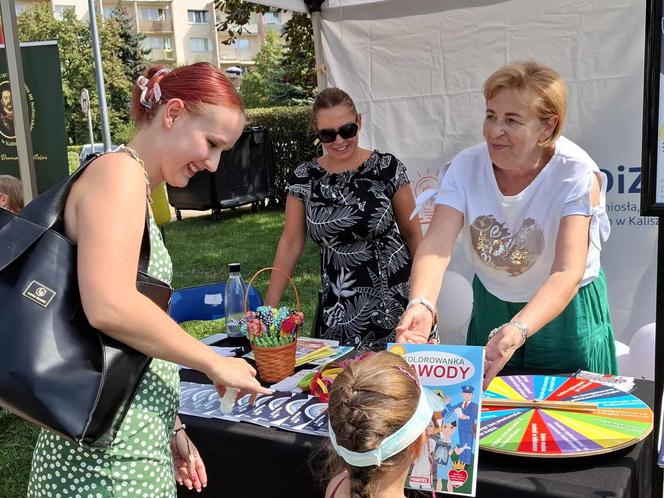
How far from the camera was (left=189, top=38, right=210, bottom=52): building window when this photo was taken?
194 ft

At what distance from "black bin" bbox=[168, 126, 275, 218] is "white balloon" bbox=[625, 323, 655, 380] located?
8.41 metres

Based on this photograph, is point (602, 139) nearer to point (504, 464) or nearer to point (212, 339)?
point (212, 339)

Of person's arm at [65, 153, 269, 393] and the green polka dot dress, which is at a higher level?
person's arm at [65, 153, 269, 393]

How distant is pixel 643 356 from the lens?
2.68 m

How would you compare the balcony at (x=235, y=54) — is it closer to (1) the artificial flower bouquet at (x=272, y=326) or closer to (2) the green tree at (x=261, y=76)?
(2) the green tree at (x=261, y=76)

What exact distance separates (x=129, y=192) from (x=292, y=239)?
1565 millimetres

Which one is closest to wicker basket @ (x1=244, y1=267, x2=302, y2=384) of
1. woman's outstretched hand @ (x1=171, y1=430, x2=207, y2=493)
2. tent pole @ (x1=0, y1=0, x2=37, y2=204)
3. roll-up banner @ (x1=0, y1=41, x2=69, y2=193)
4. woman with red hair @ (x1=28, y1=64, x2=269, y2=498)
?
woman's outstretched hand @ (x1=171, y1=430, x2=207, y2=493)

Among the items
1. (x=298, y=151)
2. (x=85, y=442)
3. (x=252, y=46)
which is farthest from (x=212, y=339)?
(x=252, y=46)

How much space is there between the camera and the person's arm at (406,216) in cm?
270

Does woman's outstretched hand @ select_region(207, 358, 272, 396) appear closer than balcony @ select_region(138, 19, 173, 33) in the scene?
Yes

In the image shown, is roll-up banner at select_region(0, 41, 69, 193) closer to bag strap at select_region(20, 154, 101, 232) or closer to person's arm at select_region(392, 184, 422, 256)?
person's arm at select_region(392, 184, 422, 256)

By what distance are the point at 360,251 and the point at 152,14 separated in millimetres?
62186

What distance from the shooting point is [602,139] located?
11.8 ft

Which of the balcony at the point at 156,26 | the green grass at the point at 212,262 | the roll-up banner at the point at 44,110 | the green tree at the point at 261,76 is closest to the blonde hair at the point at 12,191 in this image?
the roll-up banner at the point at 44,110
